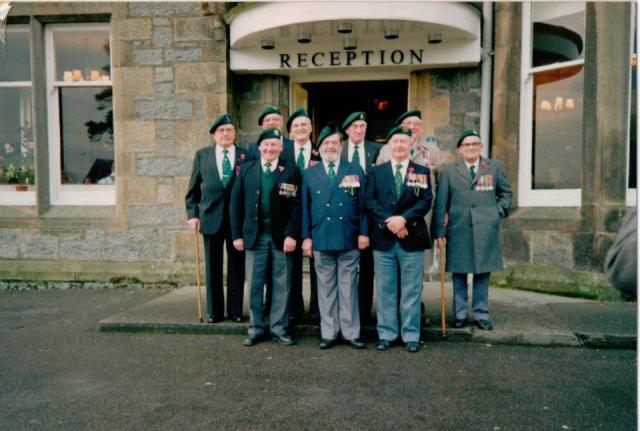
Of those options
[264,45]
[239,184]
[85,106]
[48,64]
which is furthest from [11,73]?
[239,184]

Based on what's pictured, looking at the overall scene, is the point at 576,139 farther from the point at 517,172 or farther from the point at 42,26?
the point at 42,26

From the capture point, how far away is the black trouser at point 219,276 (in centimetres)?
611

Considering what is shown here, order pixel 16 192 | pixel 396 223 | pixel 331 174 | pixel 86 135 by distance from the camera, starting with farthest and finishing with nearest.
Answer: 1. pixel 16 192
2. pixel 86 135
3. pixel 331 174
4. pixel 396 223

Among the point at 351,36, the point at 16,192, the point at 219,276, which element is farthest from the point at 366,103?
the point at 16,192

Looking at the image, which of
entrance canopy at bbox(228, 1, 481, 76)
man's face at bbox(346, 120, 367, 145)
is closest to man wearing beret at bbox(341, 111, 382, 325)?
man's face at bbox(346, 120, 367, 145)

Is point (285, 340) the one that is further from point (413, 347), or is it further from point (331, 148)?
point (331, 148)

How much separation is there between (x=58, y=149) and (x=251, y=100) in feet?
10.4

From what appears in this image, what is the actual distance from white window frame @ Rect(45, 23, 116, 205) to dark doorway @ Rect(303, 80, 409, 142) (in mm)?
3480

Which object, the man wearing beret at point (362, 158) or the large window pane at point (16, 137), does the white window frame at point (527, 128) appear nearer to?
the man wearing beret at point (362, 158)

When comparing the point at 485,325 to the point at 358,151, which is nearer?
the point at 485,325

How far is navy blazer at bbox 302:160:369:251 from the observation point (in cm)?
526

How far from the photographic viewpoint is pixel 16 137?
9172 millimetres

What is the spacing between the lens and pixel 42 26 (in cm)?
877

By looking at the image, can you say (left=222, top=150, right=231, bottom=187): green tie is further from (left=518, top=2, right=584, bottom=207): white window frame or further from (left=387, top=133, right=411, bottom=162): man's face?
(left=518, top=2, right=584, bottom=207): white window frame
